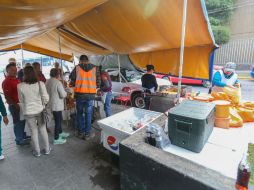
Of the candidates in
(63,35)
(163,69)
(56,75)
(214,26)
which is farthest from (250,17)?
(56,75)

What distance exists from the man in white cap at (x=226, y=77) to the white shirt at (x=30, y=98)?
3.45 metres

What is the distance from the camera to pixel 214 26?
1611 centimetres

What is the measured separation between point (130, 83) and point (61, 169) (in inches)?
173

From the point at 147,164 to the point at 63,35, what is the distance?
14.9ft

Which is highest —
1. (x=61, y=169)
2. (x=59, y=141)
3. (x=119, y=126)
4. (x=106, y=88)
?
(x=106, y=88)

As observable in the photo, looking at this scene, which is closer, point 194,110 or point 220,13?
point 194,110

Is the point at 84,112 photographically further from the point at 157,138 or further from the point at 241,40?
the point at 241,40

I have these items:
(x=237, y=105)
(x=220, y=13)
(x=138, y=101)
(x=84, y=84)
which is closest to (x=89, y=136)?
(x=84, y=84)

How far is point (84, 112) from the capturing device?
10.9ft

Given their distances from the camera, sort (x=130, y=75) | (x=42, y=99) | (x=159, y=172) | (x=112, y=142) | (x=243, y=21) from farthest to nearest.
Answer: (x=243, y=21), (x=130, y=75), (x=42, y=99), (x=112, y=142), (x=159, y=172)

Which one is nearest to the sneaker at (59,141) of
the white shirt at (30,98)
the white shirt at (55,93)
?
the white shirt at (55,93)

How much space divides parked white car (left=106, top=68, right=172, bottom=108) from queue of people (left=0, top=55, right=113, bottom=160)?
275cm

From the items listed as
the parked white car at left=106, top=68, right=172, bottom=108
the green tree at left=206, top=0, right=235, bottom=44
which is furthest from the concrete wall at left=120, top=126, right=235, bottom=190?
the green tree at left=206, top=0, right=235, bottom=44

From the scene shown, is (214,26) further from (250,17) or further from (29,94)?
(29,94)
